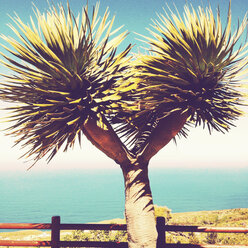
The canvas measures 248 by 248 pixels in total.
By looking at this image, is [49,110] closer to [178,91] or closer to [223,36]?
[178,91]

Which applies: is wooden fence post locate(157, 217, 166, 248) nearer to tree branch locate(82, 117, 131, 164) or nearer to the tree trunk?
the tree trunk

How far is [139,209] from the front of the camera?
463 centimetres

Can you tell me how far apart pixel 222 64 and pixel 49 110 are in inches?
112

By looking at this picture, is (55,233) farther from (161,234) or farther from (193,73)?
(193,73)

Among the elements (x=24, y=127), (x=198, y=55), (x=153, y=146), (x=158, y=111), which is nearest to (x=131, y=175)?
(x=153, y=146)

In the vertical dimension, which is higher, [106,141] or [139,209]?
[106,141]

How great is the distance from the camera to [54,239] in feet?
16.8

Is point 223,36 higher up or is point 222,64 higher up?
point 223,36

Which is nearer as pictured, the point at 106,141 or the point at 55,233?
the point at 106,141

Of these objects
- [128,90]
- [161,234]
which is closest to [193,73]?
[128,90]

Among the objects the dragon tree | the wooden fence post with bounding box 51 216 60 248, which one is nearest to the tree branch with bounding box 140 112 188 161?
the dragon tree

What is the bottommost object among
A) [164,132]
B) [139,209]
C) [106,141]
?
[139,209]

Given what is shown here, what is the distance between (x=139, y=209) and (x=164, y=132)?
132 centimetres

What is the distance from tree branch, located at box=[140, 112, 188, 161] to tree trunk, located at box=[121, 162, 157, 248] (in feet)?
0.89
